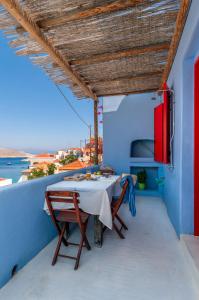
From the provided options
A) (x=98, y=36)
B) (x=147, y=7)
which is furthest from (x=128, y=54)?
(x=147, y=7)

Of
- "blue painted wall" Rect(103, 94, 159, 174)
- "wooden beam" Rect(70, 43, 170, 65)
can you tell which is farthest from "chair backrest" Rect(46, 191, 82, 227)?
"blue painted wall" Rect(103, 94, 159, 174)

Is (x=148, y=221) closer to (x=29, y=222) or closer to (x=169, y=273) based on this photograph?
(x=169, y=273)

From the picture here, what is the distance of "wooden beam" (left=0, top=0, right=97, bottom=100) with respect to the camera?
1.85 meters

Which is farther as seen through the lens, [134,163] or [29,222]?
[134,163]

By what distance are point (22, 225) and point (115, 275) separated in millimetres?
1179

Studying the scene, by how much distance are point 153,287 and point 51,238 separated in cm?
153

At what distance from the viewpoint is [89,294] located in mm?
1586

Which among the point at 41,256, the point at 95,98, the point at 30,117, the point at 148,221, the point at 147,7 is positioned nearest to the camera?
the point at 147,7

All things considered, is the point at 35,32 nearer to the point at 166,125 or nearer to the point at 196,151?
the point at 166,125

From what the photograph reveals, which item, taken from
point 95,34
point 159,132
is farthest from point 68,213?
point 95,34

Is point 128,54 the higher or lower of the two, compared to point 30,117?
lower

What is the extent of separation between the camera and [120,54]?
2.89m

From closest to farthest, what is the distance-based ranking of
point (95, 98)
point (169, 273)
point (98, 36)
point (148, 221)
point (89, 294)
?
point (89, 294) < point (169, 273) < point (98, 36) < point (148, 221) < point (95, 98)

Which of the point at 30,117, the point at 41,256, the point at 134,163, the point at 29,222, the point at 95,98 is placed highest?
the point at 30,117
